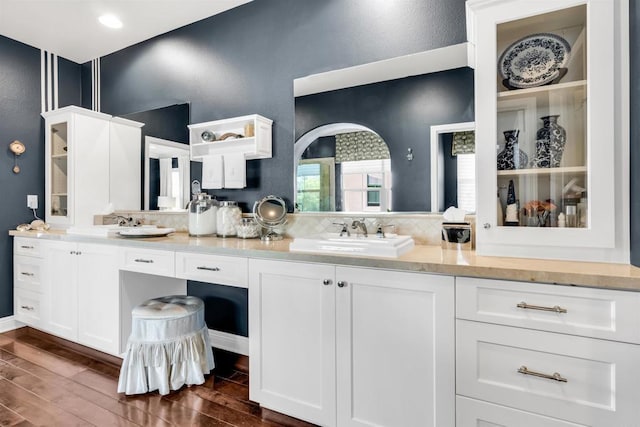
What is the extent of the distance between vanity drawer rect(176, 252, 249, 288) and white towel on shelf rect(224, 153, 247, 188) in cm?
67

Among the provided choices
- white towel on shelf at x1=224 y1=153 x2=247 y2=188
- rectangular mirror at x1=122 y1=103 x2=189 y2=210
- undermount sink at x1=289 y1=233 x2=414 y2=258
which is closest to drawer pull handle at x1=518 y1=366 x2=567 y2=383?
undermount sink at x1=289 y1=233 x2=414 y2=258

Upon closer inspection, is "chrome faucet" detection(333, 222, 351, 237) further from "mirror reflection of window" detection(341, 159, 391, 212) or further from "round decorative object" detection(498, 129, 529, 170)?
"round decorative object" detection(498, 129, 529, 170)

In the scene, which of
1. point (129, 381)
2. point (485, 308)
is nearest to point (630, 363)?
point (485, 308)

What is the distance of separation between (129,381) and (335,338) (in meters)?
1.25

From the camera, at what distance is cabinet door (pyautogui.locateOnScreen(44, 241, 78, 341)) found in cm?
245

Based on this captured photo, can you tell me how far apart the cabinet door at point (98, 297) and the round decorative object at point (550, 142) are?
2.42 meters

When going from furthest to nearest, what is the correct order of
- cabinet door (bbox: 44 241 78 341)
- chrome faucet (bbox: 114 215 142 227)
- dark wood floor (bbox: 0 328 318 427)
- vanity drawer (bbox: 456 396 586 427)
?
chrome faucet (bbox: 114 215 142 227) < cabinet door (bbox: 44 241 78 341) < dark wood floor (bbox: 0 328 318 427) < vanity drawer (bbox: 456 396 586 427)

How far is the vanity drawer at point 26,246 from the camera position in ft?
8.91

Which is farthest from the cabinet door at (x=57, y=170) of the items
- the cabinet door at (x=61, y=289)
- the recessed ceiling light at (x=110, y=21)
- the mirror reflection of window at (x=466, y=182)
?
the mirror reflection of window at (x=466, y=182)

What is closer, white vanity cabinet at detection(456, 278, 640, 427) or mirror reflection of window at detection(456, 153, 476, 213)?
white vanity cabinet at detection(456, 278, 640, 427)

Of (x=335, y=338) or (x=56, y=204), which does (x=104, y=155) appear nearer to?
(x=56, y=204)

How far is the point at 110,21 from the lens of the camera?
275 centimetres

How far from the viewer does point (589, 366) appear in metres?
1.11

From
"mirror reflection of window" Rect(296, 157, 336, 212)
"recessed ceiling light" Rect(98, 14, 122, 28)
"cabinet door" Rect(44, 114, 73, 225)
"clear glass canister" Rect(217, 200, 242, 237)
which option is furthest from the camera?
"cabinet door" Rect(44, 114, 73, 225)
